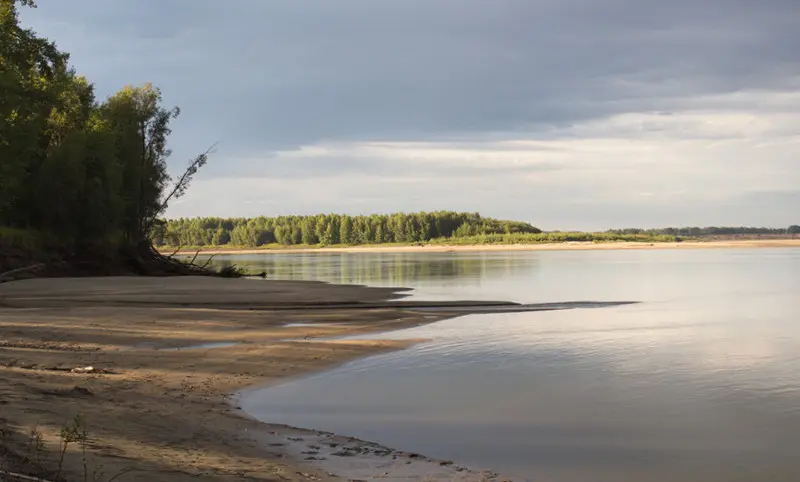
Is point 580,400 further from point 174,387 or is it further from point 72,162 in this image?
point 72,162

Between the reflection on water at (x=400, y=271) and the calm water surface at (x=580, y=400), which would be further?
the reflection on water at (x=400, y=271)

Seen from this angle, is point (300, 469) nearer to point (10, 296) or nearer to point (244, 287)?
point (10, 296)

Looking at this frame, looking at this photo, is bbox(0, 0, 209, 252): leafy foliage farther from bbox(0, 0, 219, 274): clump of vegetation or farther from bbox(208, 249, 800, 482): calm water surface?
bbox(208, 249, 800, 482): calm water surface

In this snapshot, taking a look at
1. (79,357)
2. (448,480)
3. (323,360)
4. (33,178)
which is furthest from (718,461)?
(33,178)

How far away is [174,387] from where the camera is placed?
12.4 meters

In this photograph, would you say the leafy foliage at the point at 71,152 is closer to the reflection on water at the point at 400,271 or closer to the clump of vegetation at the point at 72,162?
the clump of vegetation at the point at 72,162

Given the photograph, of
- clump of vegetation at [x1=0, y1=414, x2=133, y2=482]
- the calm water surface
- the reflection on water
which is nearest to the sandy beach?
clump of vegetation at [x1=0, y1=414, x2=133, y2=482]

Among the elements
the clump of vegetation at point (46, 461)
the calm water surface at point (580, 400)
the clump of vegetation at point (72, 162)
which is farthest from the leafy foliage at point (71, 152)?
the clump of vegetation at point (46, 461)

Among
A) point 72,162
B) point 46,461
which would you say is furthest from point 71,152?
point 46,461

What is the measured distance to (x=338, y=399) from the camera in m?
12.8

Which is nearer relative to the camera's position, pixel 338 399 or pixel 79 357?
pixel 338 399

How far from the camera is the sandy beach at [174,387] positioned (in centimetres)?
760

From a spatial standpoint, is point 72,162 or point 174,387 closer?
point 174,387

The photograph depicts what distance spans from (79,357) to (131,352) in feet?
4.83
